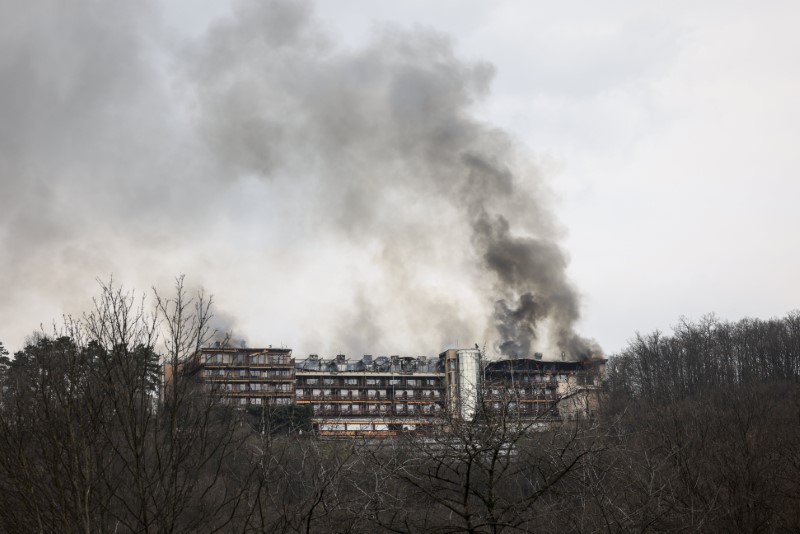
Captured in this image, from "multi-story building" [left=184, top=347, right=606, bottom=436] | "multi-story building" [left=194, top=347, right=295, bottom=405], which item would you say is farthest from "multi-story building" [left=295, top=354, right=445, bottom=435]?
"multi-story building" [left=194, top=347, right=295, bottom=405]

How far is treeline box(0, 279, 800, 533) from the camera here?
1045cm

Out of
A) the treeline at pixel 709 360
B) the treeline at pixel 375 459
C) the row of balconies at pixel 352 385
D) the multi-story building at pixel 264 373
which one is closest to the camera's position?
the treeline at pixel 375 459

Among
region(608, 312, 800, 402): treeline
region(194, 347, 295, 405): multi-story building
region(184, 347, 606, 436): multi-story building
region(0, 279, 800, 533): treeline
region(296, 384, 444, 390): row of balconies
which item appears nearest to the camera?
region(0, 279, 800, 533): treeline

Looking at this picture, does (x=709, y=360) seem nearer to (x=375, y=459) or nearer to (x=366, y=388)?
(x=366, y=388)

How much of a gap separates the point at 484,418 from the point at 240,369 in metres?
105

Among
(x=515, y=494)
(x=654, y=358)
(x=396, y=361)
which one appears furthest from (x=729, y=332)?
(x=515, y=494)

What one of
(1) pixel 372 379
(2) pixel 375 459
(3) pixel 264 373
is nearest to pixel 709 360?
(1) pixel 372 379

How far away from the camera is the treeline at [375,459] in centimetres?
1045

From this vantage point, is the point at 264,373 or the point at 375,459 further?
the point at 264,373

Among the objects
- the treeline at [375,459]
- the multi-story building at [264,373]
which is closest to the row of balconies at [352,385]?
the multi-story building at [264,373]

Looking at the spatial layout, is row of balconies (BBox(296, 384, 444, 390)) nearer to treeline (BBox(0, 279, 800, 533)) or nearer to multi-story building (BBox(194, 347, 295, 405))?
multi-story building (BBox(194, 347, 295, 405))

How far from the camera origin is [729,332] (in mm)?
111938

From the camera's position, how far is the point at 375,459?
35.6 ft

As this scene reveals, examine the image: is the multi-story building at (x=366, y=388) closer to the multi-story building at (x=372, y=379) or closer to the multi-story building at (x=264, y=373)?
the multi-story building at (x=372, y=379)
